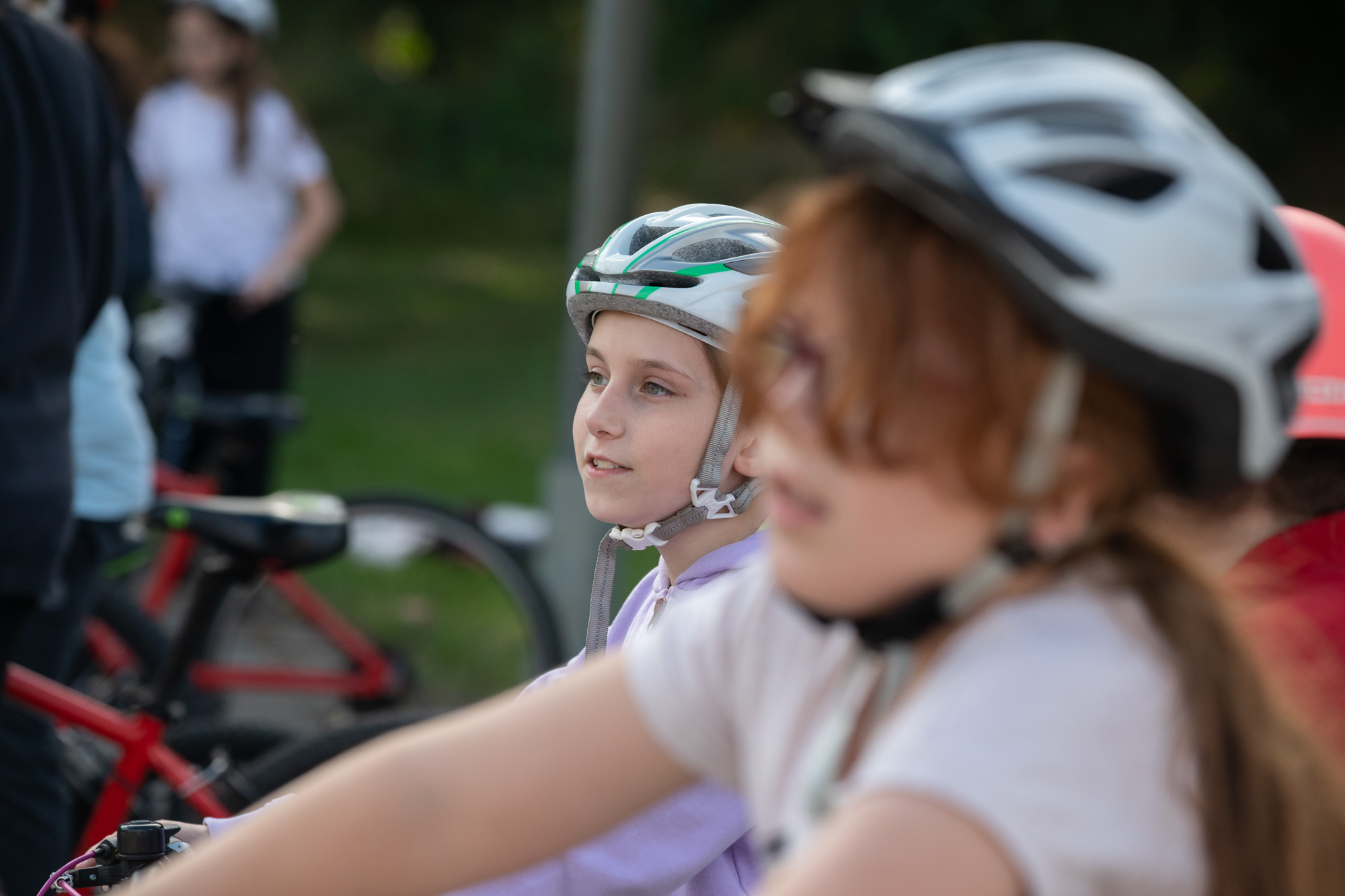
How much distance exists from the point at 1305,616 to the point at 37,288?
226 centimetres

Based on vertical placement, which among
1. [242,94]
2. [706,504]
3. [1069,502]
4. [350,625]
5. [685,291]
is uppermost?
[1069,502]

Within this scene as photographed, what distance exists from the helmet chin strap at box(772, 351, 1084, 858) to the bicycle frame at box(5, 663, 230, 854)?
89.9 inches

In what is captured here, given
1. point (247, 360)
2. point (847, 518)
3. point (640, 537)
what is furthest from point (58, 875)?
point (247, 360)

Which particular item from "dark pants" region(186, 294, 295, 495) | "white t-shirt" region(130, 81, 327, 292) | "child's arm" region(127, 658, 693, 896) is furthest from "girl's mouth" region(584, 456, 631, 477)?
Answer: "white t-shirt" region(130, 81, 327, 292)

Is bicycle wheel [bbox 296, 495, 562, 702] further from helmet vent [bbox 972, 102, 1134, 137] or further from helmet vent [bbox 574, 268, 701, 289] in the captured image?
helmet vent [bbox 972, 102, 1134, 137]

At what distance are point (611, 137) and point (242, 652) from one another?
7.38 ft

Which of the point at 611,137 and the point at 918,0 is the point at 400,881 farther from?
the point at 918,0

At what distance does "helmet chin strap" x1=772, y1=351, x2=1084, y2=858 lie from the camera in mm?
1114

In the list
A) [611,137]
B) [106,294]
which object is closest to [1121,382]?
[106,294]

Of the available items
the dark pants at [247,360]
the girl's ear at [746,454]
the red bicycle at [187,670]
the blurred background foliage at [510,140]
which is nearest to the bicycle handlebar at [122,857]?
the girl's ear at [746,454]

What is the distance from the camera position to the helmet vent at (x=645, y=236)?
2.34m

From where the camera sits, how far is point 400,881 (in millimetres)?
1348

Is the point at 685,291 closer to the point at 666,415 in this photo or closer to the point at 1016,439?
the point at 666,415

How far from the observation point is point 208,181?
6316 millimetres
